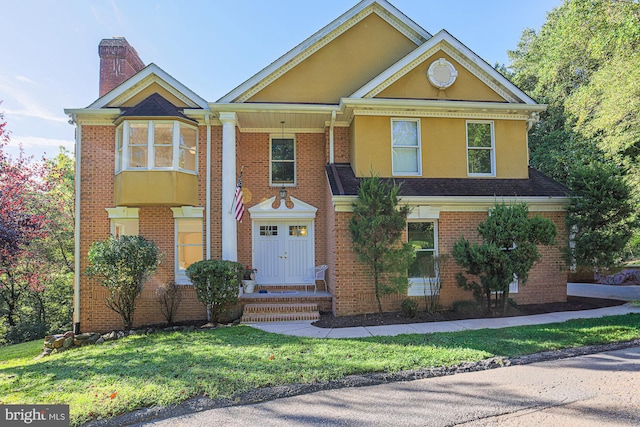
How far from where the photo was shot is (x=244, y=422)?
388 centimetres

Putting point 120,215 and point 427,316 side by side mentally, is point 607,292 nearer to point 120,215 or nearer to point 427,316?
point 427,316

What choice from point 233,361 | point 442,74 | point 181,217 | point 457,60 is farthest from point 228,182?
point 457,60

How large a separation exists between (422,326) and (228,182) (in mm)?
6618

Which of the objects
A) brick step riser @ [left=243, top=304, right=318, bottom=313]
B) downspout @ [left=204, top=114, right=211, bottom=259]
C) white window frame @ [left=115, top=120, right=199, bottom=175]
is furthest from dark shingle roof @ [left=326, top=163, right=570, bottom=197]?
white window frame @ [left=115, top=120, right=199, bottom=175]

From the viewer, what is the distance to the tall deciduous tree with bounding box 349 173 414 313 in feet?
30.0

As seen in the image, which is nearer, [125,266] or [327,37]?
[125,266]

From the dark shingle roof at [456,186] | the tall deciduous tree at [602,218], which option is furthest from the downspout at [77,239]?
the tall deciduous tree at [602,218]

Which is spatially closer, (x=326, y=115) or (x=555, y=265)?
(x=555, y=265)

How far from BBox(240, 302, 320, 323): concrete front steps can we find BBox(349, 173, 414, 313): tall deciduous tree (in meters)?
1.84

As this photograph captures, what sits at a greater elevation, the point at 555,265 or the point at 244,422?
the point at 555,265

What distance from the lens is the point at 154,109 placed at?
10.5 m

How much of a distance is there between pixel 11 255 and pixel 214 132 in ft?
19.8

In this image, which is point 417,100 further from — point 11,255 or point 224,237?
point 11,255

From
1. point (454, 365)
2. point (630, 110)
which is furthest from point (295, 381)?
point (630, 110)
